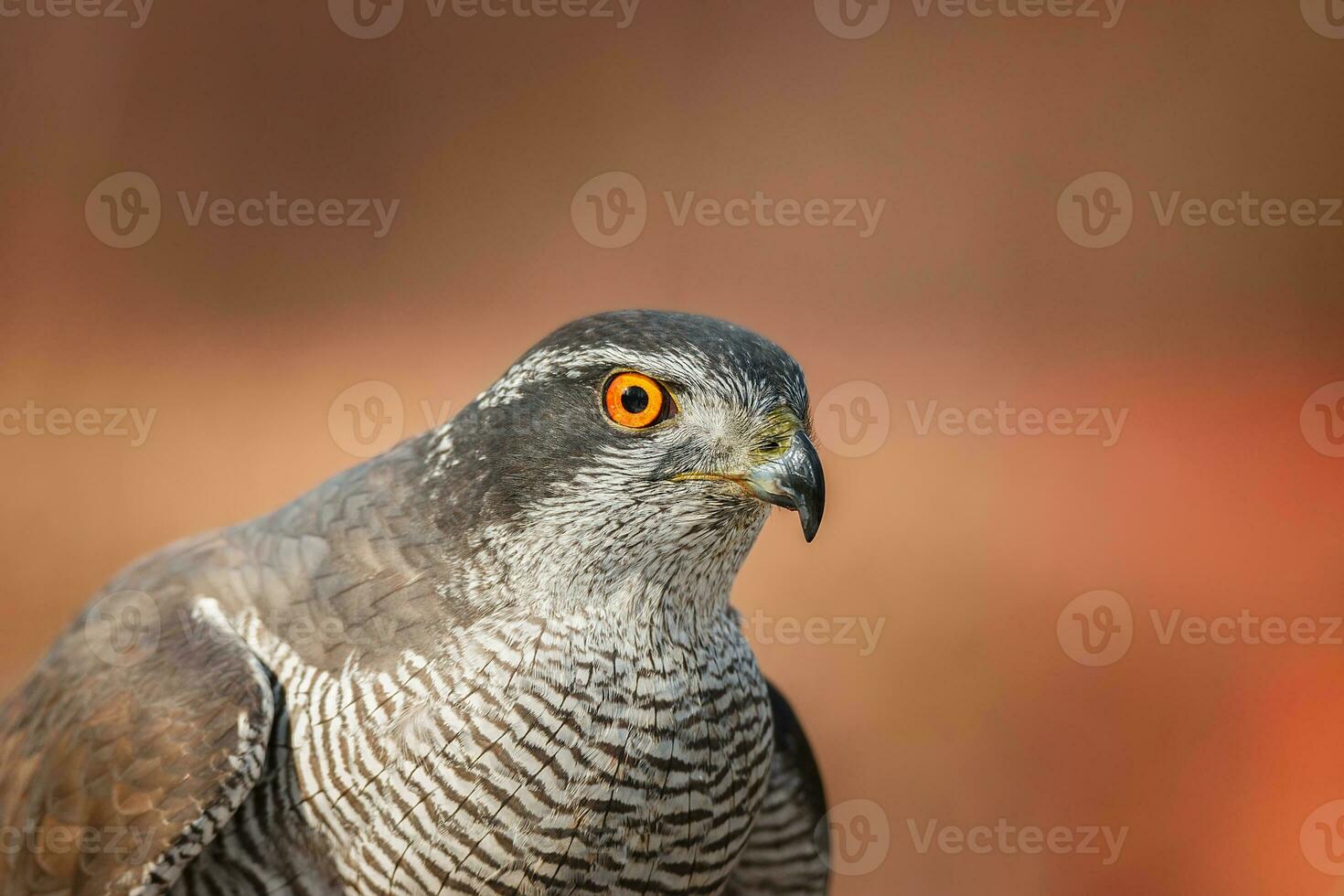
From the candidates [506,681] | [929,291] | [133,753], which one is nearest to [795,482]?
[506,681]

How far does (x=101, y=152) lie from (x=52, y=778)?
13.9 ft

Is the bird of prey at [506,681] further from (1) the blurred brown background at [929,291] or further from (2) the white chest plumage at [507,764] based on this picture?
(1) the blurred brown background at [929,291]

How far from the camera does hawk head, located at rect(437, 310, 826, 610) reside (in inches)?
84.5

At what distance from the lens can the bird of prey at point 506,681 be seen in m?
2.15

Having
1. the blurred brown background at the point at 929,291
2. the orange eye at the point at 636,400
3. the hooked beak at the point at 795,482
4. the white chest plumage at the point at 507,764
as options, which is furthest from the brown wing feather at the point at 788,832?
the blurred brown background at the point at 929,291

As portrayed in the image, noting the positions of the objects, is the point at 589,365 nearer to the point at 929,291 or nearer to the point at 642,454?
the point at 642,454

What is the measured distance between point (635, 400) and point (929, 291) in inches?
137

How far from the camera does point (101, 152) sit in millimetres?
5625

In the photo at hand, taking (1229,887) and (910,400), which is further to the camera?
(910,400)

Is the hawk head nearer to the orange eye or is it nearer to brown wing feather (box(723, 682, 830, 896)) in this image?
the orange eye

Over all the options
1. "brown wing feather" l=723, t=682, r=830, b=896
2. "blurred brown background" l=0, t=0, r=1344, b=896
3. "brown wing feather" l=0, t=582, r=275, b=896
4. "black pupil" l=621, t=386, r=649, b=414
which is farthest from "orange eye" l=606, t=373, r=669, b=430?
"blurred brown background" l=0, t=0, r=1344, b=896

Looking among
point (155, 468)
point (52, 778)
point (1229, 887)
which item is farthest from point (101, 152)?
point (1229, 887)

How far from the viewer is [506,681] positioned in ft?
7.11

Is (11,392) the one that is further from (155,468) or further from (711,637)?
(711,637)
